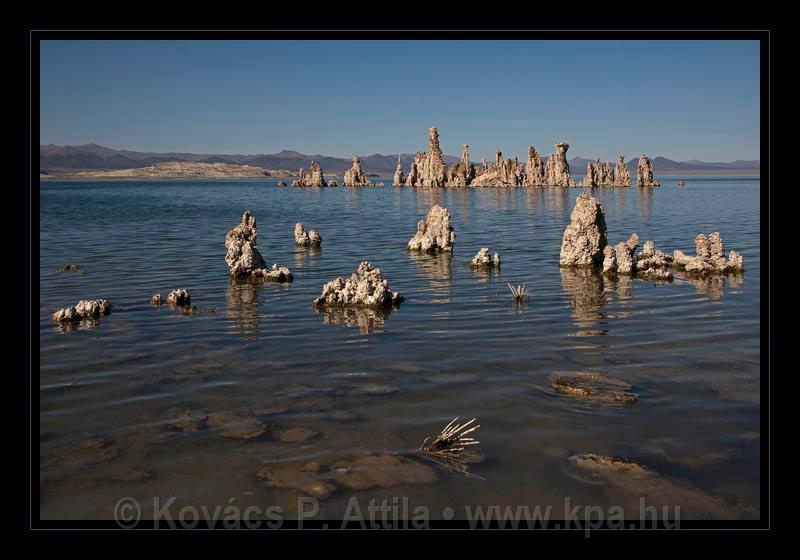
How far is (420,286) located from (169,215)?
155 feet

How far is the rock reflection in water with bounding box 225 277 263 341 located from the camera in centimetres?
1761

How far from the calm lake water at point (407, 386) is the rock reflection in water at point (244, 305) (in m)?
0.13

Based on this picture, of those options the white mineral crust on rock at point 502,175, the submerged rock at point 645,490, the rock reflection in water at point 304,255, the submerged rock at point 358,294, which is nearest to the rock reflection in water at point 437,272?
the submerged rock at point 358,294

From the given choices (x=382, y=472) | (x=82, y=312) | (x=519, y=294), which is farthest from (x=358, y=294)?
(x=382, y=472)

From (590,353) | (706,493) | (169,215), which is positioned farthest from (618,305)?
(169,215)

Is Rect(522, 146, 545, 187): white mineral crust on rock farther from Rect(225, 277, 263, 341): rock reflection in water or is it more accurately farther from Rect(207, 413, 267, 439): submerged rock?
A: Rect(207, 413, 267, 439): submerged rock

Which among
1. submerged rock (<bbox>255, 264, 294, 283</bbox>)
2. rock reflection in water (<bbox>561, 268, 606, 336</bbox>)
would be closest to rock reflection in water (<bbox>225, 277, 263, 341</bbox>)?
submerged rock (<bbox>255, 264, 294, 283</bbox>)

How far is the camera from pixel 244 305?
20766mm

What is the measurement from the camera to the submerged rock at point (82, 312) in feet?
60.1

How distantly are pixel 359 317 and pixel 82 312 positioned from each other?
776 centimetres

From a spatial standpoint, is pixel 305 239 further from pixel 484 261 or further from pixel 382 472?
pixel 382 472

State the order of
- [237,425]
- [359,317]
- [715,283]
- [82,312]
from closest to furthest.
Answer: [237,425], [82,312], [359,317], [715,283]

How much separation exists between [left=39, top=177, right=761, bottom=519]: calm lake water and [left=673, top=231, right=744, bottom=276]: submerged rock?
0.67 metres
